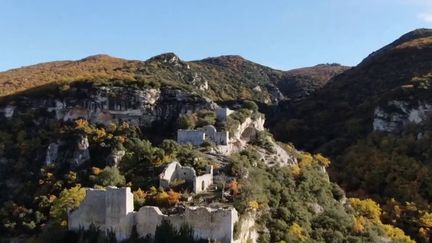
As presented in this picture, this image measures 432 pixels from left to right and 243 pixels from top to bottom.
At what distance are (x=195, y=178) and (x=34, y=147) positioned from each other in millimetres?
37212

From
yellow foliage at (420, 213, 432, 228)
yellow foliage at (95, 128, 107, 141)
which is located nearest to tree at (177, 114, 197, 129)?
yellow foliage at (95, 128, 107, 141)

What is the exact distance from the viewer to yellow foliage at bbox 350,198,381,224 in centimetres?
6212

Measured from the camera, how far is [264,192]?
5072 centimetres

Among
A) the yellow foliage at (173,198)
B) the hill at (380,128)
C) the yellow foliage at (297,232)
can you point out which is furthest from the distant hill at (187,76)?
the yellow foliage at (297,232)

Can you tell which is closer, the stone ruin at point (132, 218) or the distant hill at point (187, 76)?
the stone ruin at point (132, 218)

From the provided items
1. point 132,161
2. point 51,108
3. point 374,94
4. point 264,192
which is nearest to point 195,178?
point 264,192

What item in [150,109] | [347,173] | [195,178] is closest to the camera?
[195,178]

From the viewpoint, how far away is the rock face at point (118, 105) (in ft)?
278

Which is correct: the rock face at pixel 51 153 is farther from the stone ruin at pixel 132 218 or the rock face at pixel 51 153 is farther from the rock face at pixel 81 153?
the stone ruin at pixel 132 218

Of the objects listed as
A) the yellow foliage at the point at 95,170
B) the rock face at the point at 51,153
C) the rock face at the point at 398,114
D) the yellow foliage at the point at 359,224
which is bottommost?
the yellow foliage at the point at 359,224

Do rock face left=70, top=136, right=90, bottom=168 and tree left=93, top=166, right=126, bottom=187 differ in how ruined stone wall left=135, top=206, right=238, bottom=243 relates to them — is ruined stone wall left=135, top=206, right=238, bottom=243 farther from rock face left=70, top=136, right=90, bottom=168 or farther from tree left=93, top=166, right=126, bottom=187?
rock face left=70, top=136, right=90, bottom=168

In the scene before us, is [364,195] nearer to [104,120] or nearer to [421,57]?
[104,120]

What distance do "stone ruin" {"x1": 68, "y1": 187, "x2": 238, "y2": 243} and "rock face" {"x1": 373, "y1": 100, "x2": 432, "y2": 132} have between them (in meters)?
52.8

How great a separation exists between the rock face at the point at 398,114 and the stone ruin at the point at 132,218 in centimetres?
5275
